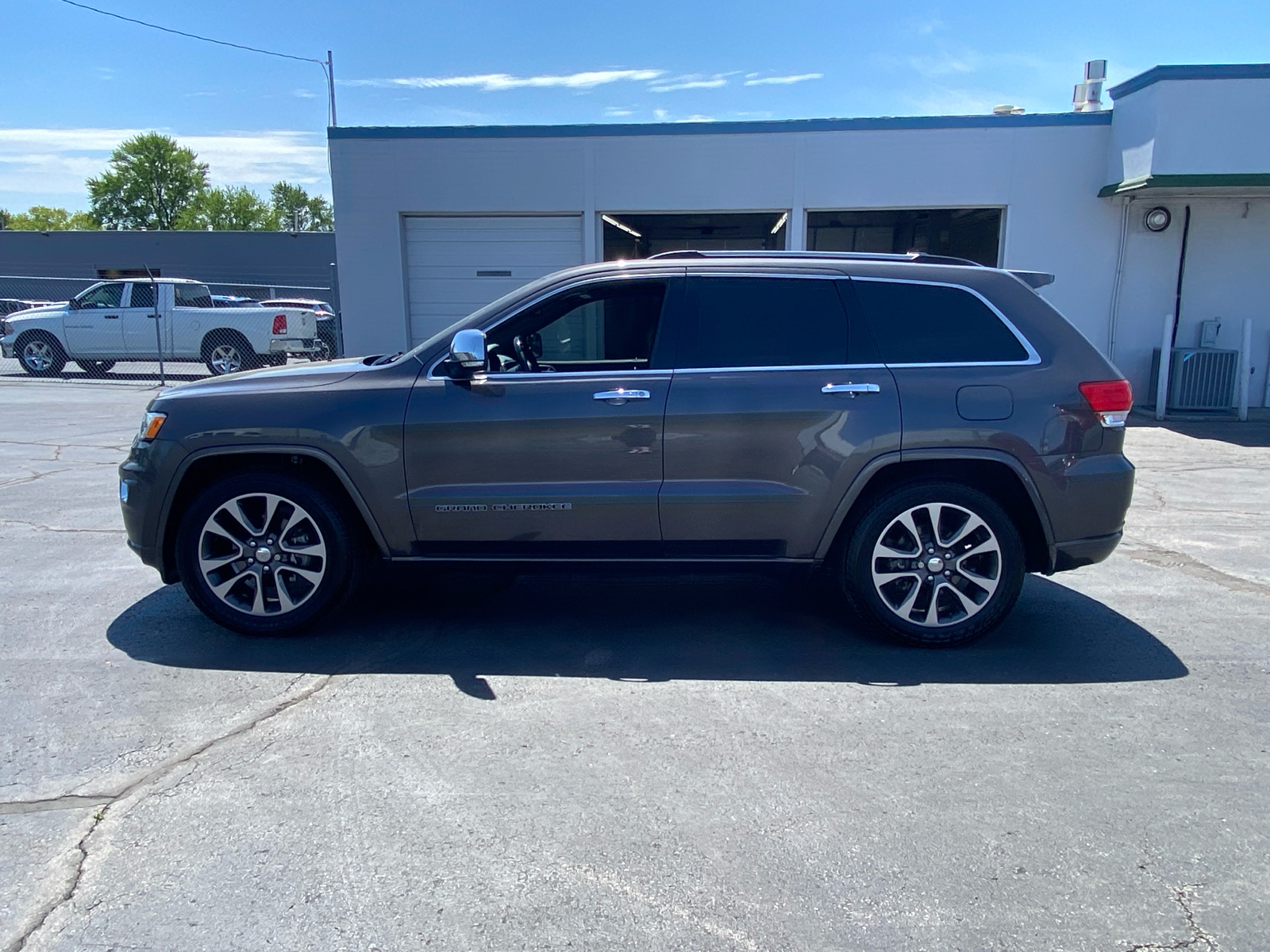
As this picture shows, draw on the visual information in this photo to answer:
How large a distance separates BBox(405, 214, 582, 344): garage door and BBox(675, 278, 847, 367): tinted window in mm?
9730

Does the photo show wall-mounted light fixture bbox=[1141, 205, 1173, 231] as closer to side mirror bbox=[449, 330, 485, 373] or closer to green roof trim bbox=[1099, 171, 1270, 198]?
green roof trim bbox=[1099, 171, 1270, 198]

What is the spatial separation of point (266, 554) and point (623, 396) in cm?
197

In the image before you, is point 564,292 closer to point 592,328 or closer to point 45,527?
point 592,328

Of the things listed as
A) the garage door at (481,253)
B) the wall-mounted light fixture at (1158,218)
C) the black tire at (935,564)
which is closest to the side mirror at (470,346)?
the black tire at (935,564)

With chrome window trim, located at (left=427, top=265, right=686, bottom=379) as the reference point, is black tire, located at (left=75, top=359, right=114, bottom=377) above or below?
below

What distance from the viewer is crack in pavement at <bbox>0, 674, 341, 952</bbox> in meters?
2.61

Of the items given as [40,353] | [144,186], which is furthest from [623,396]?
[144,186]

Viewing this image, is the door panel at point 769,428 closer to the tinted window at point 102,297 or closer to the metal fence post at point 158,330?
the metal fence post at point 158,330

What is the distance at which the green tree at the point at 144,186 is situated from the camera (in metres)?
84.9

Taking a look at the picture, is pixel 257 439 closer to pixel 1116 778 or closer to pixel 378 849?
pixel 378 849

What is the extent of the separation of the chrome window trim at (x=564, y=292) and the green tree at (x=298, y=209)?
120 meters

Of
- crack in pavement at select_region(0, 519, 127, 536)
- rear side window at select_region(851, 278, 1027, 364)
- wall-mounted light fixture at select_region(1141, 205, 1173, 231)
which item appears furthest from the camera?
wall-mounted light fixture at select_region(1141, 205, 1173, 231)

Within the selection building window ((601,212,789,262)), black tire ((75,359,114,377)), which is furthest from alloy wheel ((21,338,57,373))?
building window ((601,212,789,262))

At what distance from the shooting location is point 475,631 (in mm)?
4906
